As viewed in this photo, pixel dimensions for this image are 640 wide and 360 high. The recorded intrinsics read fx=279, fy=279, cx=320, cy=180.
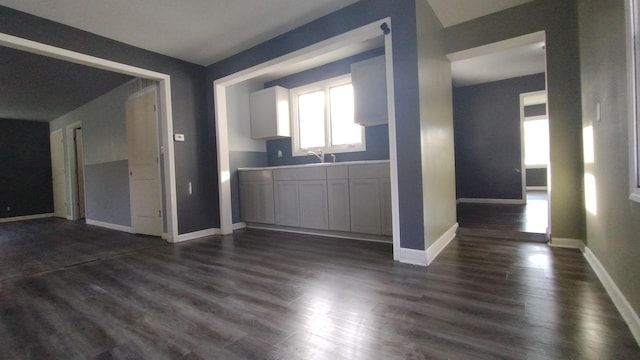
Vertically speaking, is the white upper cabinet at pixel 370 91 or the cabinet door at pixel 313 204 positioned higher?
the white upper cabinet at pixel 370 91

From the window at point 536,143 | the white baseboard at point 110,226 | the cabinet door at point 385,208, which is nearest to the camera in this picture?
the cabinet door at point 385,208

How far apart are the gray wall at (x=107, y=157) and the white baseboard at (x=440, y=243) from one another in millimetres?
4889

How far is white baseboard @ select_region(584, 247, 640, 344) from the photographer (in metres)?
1.41

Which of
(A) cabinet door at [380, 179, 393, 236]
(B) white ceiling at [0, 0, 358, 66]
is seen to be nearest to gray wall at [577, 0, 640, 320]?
(A) cabinet door at [380, 179, 393, 236]

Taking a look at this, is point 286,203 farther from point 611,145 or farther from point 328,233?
point 611,145

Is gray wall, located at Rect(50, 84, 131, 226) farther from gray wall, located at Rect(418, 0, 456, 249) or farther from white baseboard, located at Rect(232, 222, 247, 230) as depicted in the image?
gray wall, located at Rect(418, 0, 456, 249)

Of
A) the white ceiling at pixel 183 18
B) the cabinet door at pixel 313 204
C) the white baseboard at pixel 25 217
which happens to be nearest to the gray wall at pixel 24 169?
the white baseboard at pixel 25 217

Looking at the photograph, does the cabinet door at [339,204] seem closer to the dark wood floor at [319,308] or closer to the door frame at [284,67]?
the dark wood floor at [319,308]

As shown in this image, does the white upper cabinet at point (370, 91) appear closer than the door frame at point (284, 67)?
No

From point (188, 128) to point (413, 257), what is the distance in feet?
11.6

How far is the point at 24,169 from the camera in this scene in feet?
23.1

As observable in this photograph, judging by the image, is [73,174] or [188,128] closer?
[188,128]

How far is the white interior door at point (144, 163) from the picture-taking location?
4.15 metres

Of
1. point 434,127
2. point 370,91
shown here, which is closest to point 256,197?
point 370,91
